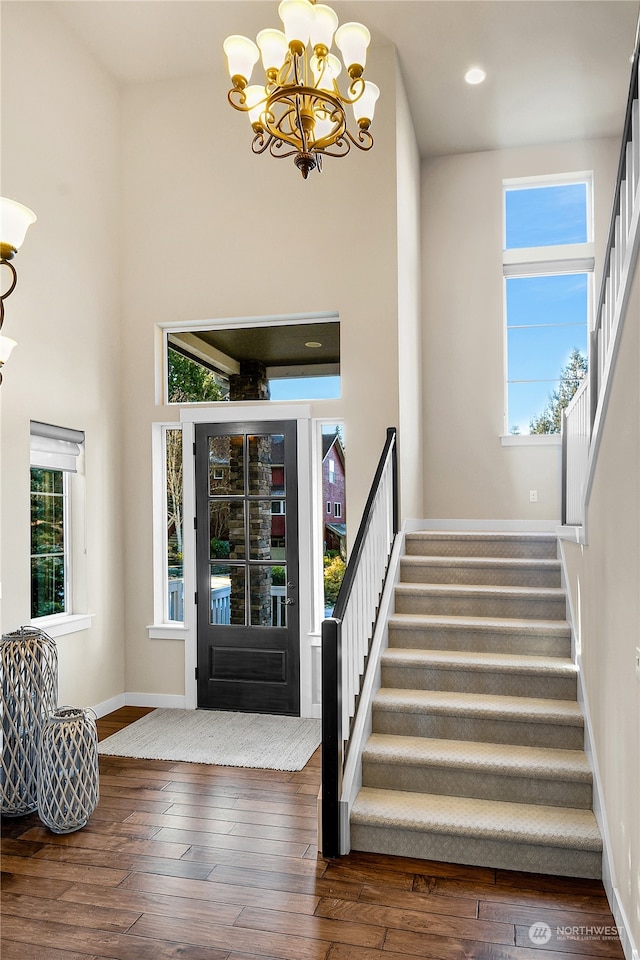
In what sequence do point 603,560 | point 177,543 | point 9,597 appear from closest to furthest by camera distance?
point 603,560 < point 9,597 < point 177,543

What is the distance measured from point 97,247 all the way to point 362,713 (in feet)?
12.6

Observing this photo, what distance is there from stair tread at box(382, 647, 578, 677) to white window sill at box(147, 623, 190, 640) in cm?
191

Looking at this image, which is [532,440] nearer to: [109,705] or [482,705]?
[482,705]

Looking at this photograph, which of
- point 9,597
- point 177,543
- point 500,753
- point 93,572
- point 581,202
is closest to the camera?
point 500,753

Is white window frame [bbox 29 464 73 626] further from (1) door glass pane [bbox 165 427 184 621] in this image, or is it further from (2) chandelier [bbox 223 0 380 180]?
→ (2) chandelier [bbox 223 0 380 180]

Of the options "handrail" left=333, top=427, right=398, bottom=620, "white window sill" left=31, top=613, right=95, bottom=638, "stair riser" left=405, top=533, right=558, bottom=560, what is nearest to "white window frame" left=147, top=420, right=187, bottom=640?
"white window sill" left=31, top=613, right=95, bottom=638

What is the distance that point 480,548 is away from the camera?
16.5 feet

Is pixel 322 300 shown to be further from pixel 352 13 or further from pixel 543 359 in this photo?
pixel 543 359

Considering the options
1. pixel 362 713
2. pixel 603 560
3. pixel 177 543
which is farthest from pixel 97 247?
pixel 603 560

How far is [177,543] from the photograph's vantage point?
5637mm

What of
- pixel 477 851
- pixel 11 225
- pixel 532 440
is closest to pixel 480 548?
pixel 532 440

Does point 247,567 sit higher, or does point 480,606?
point 247,567

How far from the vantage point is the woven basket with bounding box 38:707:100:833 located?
342 cm

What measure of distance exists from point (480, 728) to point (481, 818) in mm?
535
